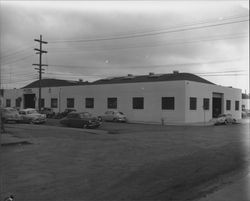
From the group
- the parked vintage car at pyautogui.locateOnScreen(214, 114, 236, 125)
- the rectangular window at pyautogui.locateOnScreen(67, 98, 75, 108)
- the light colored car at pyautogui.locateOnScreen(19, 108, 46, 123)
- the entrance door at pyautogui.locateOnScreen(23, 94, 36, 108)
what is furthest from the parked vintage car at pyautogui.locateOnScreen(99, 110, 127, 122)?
the entrance door at pyautogui.locateOnScreen(23, 94, 36, 108)

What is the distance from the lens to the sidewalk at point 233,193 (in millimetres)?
6133

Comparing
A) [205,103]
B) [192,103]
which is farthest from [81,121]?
[205,103]

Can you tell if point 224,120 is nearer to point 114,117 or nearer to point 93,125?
point 114,117

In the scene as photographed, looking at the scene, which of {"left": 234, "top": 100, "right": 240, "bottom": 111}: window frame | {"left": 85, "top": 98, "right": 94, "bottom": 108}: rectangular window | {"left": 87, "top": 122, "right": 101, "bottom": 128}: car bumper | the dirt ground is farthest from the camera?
{"left": 234, "top": 100, "right": 240, "bottom": 111}: window frame

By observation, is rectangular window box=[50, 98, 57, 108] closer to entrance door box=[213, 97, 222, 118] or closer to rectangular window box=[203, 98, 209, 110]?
rectangular window box=[203, 98, 209, 110]

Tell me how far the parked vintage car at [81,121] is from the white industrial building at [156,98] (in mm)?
13380

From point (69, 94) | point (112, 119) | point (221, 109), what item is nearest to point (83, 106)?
point (69, 94)

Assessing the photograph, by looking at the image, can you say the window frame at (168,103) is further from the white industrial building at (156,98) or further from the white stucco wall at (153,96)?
the white stucco wall at (153,96)

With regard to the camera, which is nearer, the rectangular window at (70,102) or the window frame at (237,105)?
the rectangular window at (70,102)

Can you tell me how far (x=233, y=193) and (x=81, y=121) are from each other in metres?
22.7

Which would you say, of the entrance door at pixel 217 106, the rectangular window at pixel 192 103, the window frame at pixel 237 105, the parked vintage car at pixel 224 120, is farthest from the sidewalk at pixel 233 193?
the window frame at pixel 237 105

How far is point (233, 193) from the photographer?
6500mm

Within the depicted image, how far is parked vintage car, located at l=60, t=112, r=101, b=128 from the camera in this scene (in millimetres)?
28031

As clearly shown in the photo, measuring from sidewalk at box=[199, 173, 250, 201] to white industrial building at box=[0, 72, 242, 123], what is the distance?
31903 millimetres
